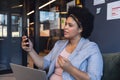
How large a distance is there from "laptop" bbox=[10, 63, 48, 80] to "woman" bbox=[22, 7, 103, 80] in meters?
0.16

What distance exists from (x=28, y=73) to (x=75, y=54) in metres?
0.42

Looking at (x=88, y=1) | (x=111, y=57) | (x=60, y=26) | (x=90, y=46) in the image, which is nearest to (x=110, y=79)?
(x=111, y=57)

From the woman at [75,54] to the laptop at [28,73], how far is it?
0.53 feet

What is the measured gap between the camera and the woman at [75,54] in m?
1.75

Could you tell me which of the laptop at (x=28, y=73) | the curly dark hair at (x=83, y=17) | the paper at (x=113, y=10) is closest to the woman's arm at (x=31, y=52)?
the laptop at (x=28, y=73)

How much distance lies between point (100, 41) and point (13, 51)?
4468 mm

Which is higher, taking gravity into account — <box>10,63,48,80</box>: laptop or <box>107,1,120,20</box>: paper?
<box>107,1,120,20</box>: paper

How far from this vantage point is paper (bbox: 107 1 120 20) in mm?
2178

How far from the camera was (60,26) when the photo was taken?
6047 mm

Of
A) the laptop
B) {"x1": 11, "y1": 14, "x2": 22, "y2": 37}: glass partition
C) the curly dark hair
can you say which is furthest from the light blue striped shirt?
{"x1": 11, "y1": 14, "x2": 22, "y2": 37}: glass partition

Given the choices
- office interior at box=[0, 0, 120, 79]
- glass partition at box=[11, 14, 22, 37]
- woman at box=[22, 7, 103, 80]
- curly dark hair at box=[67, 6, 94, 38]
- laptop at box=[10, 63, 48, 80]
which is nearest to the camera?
laptop at box=[10, 63, 48, 80]

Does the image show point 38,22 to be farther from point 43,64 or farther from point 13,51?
point 43,64

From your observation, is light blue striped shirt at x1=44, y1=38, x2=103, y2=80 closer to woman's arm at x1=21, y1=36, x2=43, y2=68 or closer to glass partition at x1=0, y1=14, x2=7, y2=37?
woman's arm at x1=21, y1=36, x2=43, y2=68

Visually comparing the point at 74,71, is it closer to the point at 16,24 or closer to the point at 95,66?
the point at 95,66
